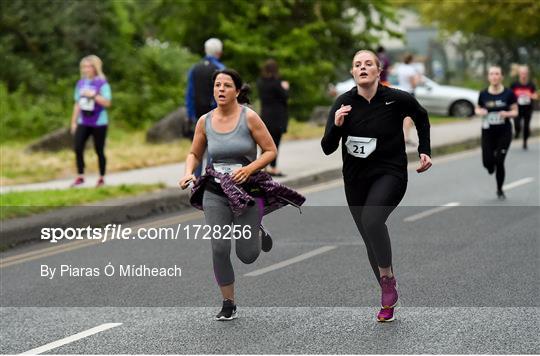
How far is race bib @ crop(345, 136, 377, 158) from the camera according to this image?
782 centimetres

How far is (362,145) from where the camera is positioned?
7.82 m

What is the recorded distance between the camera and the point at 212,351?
7.17 m

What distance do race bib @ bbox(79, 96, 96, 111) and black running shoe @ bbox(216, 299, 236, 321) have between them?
325 inches

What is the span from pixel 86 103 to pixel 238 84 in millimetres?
8206

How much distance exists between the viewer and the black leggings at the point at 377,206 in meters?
7.80

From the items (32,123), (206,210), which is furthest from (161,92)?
(206,210)

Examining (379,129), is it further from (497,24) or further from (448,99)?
(497,24)

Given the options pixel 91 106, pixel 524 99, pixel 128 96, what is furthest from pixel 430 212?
pixel 128 96

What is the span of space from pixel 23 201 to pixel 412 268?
5277 mm

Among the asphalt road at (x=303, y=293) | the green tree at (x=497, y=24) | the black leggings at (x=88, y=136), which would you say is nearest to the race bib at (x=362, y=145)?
the asphalt road at (x=303, y=293)

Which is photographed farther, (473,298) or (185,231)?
(185,231)

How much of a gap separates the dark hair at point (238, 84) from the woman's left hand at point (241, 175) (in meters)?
0.57

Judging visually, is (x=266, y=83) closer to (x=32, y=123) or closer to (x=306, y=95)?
(x=32, y=123)

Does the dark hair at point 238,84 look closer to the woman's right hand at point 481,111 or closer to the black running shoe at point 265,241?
the black running shoe at point 265,241
